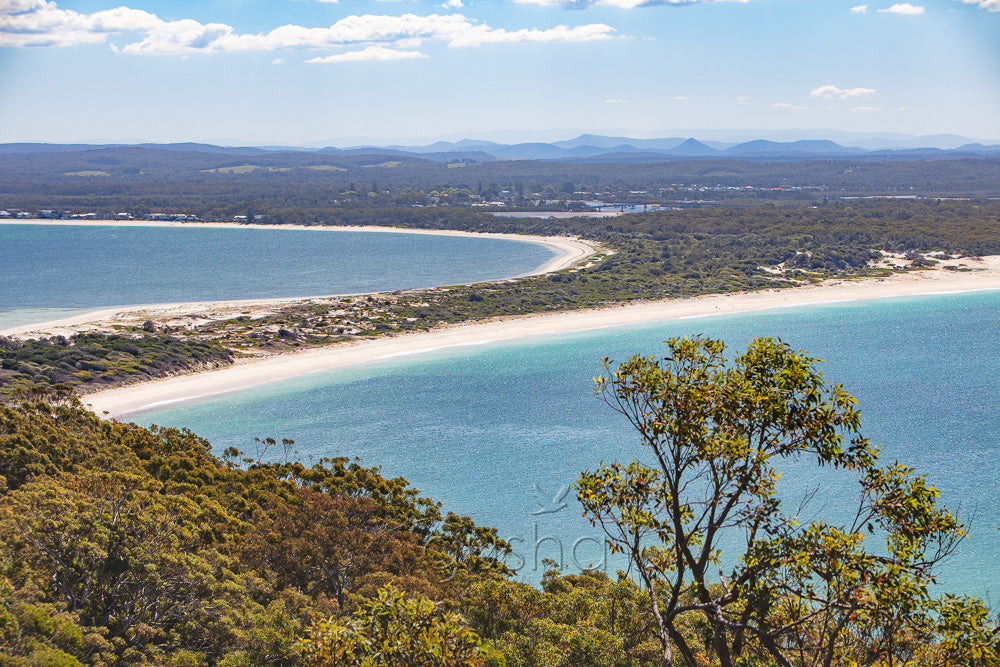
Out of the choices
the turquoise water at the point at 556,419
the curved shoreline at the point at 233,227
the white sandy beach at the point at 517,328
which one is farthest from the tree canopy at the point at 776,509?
the curved shoreline at the point at 233,227

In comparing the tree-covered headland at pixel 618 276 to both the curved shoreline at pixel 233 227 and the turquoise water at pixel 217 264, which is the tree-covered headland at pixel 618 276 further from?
the turquoise water at pixel 217 264

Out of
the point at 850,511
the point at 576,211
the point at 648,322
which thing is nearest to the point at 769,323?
the point at 648,322

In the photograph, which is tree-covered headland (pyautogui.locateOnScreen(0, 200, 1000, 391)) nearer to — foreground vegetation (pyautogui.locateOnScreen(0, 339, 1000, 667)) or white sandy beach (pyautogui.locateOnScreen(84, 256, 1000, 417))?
white sandy beach (pyautogui.locateOnScreen(84, 256, 1000, 417))

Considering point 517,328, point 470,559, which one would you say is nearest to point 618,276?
point 517,328

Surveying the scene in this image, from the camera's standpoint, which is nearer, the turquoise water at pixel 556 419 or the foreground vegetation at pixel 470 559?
the foreground vegetation at pixel 470 559

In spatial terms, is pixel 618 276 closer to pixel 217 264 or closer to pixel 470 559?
pixel 217 264

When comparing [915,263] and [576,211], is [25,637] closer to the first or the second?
[915,263]
